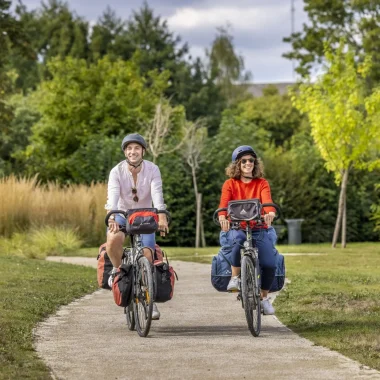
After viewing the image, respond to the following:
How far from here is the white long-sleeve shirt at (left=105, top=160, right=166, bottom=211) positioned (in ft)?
33.5

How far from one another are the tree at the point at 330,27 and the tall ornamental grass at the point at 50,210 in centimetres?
2518

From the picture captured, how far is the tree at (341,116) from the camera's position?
87.6ft

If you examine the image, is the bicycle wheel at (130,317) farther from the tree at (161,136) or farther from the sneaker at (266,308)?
the tree at (161,136)

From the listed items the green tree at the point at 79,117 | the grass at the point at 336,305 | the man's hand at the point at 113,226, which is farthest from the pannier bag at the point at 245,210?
the green tree at the point at 79,117

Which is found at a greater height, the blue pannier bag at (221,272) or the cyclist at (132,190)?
the cyclist at (132,190)

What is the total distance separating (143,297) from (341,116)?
17.4 metres

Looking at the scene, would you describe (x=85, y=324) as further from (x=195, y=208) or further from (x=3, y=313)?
(x=195, y=208)

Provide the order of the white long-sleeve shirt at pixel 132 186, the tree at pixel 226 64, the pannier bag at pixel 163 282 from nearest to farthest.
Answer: the pannier bag at pixel 163 282 < the white long-sleeve shirt at pixel 132 186 < the tree at pixel 226 64

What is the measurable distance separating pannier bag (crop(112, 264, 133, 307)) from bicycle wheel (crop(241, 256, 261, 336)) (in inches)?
42.2

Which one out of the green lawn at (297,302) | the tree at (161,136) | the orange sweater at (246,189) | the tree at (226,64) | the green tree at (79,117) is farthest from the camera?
the tree at (226,64)

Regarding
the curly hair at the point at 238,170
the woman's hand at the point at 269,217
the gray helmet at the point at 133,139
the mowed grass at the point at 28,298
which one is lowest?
the mowed grass at the point at 28,298

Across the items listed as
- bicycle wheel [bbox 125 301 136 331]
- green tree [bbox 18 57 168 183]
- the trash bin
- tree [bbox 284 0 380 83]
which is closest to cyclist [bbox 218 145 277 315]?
bicycle wheel [bbox 125 301 136 331]

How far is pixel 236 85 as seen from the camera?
7850cm

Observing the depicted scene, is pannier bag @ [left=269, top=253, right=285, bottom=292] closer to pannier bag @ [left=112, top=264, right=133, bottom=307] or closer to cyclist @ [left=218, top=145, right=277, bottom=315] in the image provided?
cyclist @ [left=218, top=145, right=277, bottom=315]
